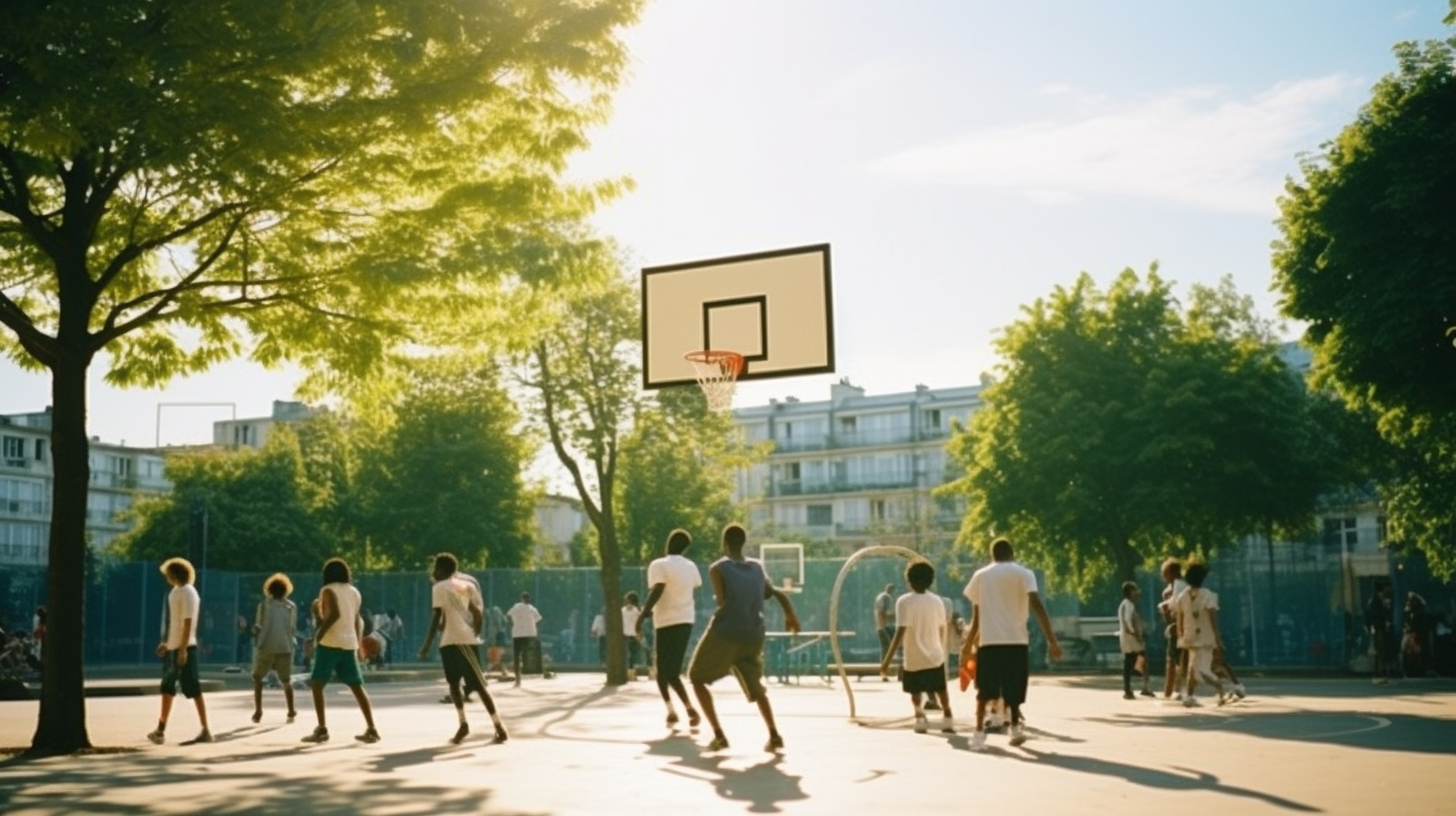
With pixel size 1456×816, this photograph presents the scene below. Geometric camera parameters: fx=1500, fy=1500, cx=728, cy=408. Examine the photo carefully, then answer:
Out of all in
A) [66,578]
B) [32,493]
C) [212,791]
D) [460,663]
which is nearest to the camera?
[212,791]

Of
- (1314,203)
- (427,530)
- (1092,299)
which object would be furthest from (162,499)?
(1314,203)

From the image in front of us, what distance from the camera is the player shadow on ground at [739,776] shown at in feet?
32.3

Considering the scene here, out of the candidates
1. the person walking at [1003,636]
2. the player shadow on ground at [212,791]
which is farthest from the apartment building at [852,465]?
the player shadow on ground at [212,791]

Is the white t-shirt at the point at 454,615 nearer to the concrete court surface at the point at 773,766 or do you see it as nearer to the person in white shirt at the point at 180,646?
the concrete court surface at the point at 773,766

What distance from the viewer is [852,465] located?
97500 millimetres

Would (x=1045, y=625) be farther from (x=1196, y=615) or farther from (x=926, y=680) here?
(x=1196, y=615)

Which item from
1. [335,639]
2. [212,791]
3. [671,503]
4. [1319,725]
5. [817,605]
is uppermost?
[671,503]

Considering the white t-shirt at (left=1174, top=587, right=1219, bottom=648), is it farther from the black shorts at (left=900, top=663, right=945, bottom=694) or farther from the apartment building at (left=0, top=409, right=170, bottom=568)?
the apartment building at (left=0, top=409, right=170, bottom=568)

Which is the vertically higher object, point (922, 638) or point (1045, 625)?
point (1045, 625)

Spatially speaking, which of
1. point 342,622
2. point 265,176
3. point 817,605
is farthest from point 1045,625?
point 817,605

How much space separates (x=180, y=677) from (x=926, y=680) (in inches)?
314

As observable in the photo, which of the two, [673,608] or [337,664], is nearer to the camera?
[337,664]

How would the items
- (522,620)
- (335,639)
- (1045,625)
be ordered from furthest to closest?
(522,620) → (335,639) → (1045,625)

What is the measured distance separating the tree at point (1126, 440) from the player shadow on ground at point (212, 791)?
27.1m
